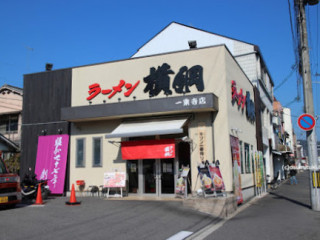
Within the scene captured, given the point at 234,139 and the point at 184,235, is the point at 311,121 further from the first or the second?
the point at 184,235

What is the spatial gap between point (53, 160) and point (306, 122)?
37.9 feet

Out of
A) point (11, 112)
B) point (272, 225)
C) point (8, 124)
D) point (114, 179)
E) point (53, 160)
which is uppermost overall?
point (11, 112)

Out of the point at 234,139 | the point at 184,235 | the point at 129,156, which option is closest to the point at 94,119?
the point at 129,156

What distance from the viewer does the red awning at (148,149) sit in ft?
42.7

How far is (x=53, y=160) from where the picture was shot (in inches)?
606

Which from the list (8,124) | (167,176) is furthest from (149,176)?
(8,124)

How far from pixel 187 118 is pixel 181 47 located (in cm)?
1230

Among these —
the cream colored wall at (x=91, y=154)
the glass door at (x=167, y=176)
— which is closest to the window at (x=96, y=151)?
the cream colored wall at (x=91, y=154)

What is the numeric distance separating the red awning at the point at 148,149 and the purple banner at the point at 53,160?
11.5ft

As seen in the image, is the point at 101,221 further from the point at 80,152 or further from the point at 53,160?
the point at 53,160

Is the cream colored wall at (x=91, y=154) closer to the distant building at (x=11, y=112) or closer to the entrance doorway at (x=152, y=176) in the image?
the entrance doorway at (x=152, y=176)

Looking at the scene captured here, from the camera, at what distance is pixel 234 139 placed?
1370cm

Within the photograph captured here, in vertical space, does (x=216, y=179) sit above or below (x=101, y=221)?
above

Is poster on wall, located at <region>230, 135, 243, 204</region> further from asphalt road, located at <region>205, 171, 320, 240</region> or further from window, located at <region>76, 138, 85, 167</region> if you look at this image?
window, located at <region>76, 138, 85, 167</region>
